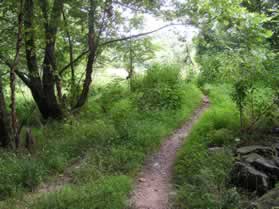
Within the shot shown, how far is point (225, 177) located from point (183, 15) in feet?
16.4

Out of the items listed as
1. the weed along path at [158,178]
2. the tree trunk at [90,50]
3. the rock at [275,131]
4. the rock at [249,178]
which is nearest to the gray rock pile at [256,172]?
the rock at [249,178]

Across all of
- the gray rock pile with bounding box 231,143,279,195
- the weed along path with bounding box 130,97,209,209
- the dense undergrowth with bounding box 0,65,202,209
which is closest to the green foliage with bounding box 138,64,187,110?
the dense undergrowth with bounding box 0,65,202,209

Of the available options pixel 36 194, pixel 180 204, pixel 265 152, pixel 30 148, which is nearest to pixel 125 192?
pixel 180 204

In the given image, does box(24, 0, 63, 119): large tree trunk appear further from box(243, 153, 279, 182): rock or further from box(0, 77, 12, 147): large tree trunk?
box(243, 153, 279, 182): rock

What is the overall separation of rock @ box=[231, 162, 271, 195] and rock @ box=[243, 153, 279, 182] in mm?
115

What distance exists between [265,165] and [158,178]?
6.70 feet

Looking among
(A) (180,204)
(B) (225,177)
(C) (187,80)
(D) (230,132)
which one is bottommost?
(A) (180,204)

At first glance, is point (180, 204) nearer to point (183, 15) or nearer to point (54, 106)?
point (183, 15)

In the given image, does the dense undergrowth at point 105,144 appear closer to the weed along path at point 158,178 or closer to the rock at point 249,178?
the weed along path at point 158,178

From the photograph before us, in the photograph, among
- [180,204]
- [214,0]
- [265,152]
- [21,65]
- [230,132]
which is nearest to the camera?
[180,204]

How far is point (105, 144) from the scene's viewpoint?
6.18m

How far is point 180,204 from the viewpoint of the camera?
4043 mm

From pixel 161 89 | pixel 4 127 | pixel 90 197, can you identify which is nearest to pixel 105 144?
pixel 90 197

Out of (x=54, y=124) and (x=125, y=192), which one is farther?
(x=54, y=124)
